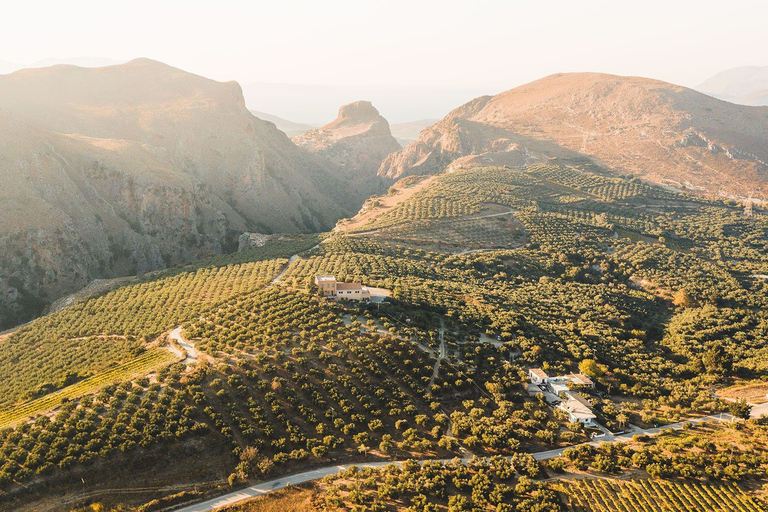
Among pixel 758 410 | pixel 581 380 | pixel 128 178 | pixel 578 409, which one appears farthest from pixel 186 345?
pixel 128 178

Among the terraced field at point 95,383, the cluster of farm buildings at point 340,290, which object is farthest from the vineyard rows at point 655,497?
the terraced field at point 95,383

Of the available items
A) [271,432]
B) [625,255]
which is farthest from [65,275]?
[625,255]

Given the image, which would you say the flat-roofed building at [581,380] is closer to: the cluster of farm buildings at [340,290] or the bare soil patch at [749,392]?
the bare soil patch at [749,392]

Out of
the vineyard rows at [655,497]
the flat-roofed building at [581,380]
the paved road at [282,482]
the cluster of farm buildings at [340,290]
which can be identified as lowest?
the paved road at [282,482]

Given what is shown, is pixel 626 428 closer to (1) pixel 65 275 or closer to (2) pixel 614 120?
(1) pixel 65 275

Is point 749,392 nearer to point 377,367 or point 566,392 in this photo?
point 566,392

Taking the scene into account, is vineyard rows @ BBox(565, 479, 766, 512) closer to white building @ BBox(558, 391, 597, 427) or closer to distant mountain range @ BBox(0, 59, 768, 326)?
white building @ BBox(558, 391, 597, 427)

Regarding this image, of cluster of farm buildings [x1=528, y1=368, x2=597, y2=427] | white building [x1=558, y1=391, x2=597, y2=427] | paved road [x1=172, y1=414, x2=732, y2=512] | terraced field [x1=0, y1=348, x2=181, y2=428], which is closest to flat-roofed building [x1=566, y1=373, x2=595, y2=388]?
cluster of farm buildings [x1=528, y1=368, x2=597, y2=427]
